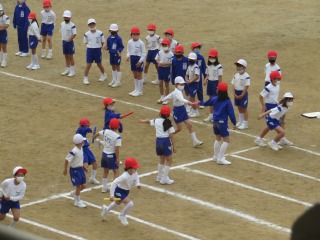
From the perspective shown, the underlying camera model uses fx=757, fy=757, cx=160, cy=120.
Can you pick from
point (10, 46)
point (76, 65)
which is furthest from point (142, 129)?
point (10, 46)

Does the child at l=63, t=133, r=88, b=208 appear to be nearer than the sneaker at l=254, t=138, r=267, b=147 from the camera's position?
Yes

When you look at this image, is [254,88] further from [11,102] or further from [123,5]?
[123,5]

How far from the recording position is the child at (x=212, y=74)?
21.3 m

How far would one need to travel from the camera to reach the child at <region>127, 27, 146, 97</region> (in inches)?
924

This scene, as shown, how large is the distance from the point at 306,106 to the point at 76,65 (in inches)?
336

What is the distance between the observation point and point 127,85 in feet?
82.0

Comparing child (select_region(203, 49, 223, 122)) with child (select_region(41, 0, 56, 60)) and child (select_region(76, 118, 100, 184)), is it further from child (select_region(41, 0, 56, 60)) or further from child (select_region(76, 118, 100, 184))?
child (select_region(41, 0, 56, 60))

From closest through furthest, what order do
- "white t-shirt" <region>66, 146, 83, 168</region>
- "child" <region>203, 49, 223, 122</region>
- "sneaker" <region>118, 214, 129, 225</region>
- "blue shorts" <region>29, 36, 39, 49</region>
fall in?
"sneaker" <region>118, 214, 129, 225</region> → "white t-shirt" <region>66, 146, 83, 168</region> → "child" <region>203, 49, 223, 122</region> → "blue shorts" <region>29, 36, 39, 49</region>

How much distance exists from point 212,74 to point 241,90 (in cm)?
117

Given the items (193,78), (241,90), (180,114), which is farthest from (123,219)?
(193,78)

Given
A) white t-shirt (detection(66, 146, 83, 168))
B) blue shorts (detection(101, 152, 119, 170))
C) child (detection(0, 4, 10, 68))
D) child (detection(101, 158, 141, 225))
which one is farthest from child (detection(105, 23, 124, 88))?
child (detection(101, 158, 141, 225))

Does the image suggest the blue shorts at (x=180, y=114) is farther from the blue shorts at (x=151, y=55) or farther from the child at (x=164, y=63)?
the blue shorts at (x=151, y=55)

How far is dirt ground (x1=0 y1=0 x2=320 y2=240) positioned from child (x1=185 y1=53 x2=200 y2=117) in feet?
2.12

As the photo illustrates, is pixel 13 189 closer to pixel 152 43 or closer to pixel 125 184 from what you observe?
pixel 125 184
